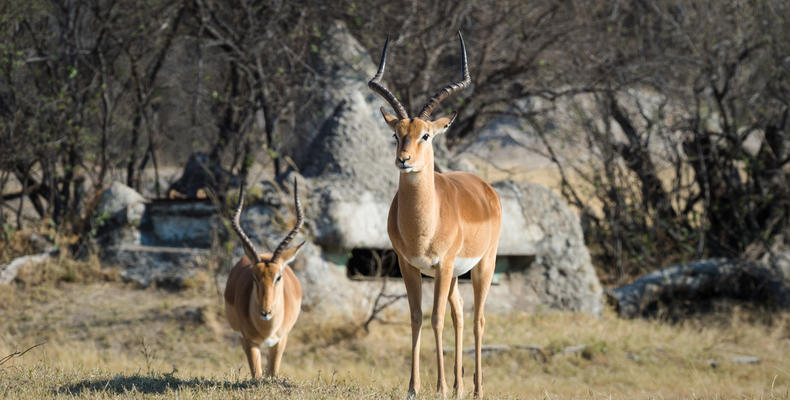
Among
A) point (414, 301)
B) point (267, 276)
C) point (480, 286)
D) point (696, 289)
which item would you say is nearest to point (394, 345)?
point (267, 276)

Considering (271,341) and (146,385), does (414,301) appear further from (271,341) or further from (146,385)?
(271,341)

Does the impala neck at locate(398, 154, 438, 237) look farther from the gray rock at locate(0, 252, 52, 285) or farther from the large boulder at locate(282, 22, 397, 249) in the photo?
the gray rock at locate(0, 252, 52, 285)

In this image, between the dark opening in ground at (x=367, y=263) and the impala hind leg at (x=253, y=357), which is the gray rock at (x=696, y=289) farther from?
the impala hind leg at (x=253, y=357)

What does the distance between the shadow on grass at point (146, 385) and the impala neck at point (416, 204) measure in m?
1.32

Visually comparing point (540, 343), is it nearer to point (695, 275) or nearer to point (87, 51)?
point (695, 275)

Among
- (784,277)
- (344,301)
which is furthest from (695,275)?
(344,301)

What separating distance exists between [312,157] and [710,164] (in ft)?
22.7

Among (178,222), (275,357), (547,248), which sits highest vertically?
(178,222)

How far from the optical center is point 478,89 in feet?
46.0

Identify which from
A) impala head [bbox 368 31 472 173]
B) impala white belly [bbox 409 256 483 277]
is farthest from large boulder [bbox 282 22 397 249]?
impala head [bbox 368 31 472 173]

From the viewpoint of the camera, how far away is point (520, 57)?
1435 cm

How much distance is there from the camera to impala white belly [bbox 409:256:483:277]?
452 centimetres

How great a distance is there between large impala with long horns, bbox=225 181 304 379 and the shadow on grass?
829 millimetres

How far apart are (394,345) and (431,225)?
508 centimetres
